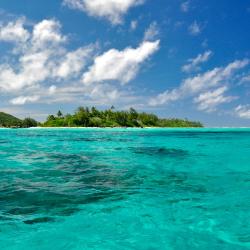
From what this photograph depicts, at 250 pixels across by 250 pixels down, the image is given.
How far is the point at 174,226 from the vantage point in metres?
8.86

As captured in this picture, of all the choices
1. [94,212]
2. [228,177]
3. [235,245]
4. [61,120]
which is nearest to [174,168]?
[228,177]

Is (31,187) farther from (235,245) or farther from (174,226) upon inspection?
(235,245)

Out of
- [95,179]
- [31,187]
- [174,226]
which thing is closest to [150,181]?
[95,179]

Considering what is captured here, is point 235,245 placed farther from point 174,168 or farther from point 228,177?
point 174,168

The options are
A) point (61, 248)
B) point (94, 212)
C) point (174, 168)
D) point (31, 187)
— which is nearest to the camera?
point (61, 248)

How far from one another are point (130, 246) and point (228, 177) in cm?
1090

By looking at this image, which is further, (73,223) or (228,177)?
(228,177)

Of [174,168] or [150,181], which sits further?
[174,168]

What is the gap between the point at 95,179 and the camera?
1555 centimetres

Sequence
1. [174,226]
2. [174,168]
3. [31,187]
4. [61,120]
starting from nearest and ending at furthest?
[174,226]
[31,187]
[174,168]
[61,120]

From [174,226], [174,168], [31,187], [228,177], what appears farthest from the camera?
[174,168]

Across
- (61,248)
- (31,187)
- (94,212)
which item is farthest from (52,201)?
(61,248)

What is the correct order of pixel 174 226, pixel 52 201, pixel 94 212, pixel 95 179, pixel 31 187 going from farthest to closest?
pixel 95 179, pixel 31 187, pixel 52 201, pixel 94 212, pixel 174 226

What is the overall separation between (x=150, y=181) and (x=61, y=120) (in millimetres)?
185675
